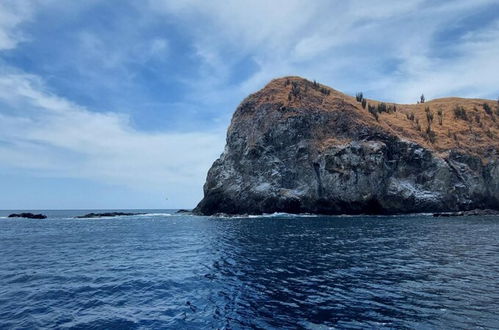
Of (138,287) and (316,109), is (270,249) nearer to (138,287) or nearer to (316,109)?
(138,287)

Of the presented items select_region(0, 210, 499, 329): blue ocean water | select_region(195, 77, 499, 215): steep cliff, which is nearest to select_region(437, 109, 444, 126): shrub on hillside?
select_region(195, 77, 499, 215): steep cliff

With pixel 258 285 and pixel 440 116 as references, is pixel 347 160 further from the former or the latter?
pixel 258 285

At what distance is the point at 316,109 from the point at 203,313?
91.1 m

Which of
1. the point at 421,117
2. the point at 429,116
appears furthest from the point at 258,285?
the point at 421,117

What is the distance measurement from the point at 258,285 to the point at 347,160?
68.5m

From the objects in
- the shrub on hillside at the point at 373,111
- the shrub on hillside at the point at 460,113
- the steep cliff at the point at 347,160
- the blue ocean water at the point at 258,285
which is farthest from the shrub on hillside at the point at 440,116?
the blue ocean water at the point at 258,285

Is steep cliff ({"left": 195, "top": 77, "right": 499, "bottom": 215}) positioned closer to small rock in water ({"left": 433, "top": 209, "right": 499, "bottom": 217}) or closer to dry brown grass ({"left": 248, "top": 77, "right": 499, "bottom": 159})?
dry brown grass ({"left": 248, "top": 77, "right": 499, "bottom": 159})

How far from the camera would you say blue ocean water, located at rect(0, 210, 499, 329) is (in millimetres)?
16016

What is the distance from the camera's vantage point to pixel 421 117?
111688mm

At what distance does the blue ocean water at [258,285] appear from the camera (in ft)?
52.5

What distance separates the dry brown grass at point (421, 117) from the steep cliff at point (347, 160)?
331mm

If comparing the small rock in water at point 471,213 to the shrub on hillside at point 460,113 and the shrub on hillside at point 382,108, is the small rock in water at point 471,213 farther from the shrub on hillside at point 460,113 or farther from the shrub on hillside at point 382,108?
the shrub on hillside at point 382,108

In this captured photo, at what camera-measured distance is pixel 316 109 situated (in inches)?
4023

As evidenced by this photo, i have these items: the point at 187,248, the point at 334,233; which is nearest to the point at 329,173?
the point at 334,233
